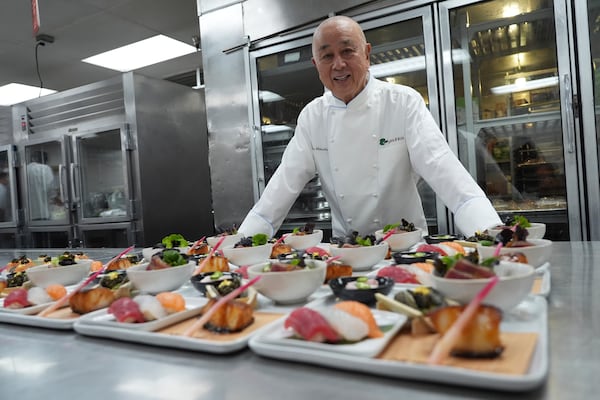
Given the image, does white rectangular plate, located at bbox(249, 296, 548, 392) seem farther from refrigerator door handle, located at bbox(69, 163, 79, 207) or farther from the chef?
refrigerator door handle, located at bbox(69, 163, 79, 207)

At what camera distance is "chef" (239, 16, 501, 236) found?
2268mm

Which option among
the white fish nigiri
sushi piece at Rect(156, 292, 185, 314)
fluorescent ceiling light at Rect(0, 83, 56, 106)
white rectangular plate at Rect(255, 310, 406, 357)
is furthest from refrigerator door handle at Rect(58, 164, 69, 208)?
the white fish nigiri

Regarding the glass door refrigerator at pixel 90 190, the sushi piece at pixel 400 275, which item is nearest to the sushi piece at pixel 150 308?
the sushi piece at pixel 400 275

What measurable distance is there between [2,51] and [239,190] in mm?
3795

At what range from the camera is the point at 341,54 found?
7.40 ft

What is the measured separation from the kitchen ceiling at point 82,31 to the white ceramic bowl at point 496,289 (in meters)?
4.55

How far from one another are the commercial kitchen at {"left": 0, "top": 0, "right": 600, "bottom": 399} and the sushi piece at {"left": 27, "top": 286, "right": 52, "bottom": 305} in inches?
4.4

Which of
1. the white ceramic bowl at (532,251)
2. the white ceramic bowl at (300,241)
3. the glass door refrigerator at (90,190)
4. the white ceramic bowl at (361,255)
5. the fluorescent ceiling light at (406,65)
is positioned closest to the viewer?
the white ceramic bowl at (532,251)

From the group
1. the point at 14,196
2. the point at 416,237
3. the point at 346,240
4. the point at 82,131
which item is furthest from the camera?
the point at 14,196

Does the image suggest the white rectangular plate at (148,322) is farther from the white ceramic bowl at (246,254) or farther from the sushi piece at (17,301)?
the white ceramic bowl at (246,254)

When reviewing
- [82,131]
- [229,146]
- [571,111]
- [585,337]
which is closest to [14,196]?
[82,131]

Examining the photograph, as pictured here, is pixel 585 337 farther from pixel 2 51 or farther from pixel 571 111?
pixel 2 51

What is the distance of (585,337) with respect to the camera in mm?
709

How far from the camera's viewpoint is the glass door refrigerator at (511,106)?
9.93 feet
